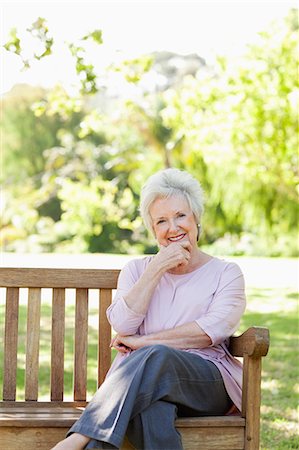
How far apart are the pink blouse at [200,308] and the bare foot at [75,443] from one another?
1.58 ft

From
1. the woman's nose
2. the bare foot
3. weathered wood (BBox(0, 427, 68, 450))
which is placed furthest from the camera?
the woman's nose

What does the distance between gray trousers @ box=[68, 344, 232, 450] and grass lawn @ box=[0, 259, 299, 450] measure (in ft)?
5.55

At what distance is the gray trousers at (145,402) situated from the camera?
3299 mm

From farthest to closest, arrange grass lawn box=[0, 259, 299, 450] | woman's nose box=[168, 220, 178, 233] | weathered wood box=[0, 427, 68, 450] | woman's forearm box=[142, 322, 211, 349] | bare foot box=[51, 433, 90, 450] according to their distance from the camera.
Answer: grass lawn box=[0, 259, 299, 450]
woman's nose box=[168, 220, 178, 233]
woman's forearm box=[142, 322, 211, 349]
weathered wood box=[0, 427, 68, 450]
bare foot box=[51, 433, 90, 450]

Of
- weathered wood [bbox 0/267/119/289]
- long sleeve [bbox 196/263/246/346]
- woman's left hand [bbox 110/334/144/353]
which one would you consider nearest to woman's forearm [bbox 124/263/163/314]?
woman's left hand [bbox 110/334/144/353]

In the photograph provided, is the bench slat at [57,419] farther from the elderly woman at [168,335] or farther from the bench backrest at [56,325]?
the bench backrest at [56,325]

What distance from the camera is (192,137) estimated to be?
70.9ft

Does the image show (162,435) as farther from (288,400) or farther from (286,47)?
(286,47)

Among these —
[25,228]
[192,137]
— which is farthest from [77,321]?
[25,228]

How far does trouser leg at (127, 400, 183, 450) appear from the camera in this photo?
10.9 feet

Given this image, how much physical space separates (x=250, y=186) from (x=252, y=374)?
2054cm

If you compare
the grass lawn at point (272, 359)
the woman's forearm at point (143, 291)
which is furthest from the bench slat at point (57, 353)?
the grass lawn at point (272, 359)

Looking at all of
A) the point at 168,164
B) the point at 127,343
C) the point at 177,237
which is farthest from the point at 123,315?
the point at 168,164

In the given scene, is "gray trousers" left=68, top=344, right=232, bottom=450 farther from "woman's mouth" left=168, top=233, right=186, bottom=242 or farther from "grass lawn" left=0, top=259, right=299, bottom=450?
"grass lawn" left=0, top=259, right=299, bottom=450
